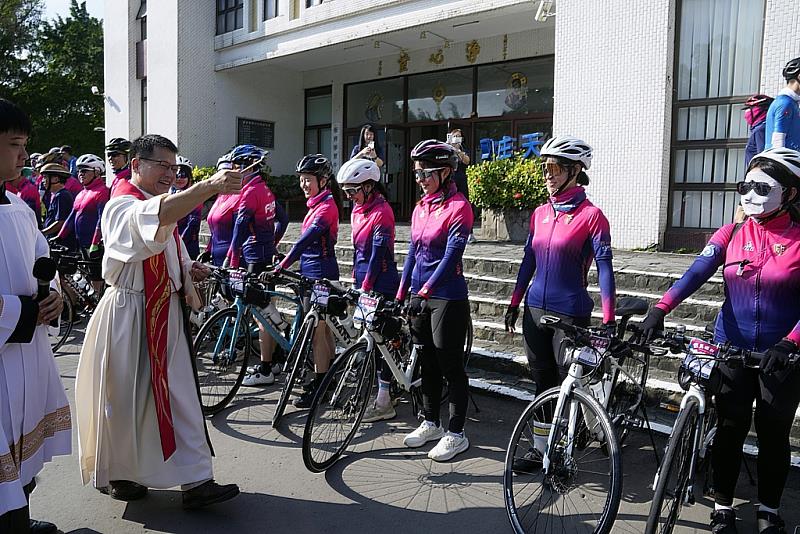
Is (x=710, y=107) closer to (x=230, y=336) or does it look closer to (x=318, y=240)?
(x=318, y=240)

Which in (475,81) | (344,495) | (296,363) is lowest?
(344,495)

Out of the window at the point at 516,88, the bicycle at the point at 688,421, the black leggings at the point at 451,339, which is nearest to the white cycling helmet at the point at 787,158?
the bicycle at the point at 688,421

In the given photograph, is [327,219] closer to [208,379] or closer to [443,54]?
[208,379]

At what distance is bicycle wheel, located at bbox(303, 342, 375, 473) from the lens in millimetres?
4020

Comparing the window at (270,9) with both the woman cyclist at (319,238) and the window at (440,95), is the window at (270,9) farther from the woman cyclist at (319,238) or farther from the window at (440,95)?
the woman cyclist at (319,238)

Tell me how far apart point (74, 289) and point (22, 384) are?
5.94 meters

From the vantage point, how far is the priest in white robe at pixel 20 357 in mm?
2506

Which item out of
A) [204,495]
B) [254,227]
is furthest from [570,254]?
[254,227]

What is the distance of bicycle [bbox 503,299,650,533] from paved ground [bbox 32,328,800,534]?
193 mm

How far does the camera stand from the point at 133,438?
11.2 feet

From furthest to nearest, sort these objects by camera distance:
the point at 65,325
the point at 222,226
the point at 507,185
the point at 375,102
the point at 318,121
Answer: the point at 318,121, the point at 375,102, the point at 507,185, the point at 65,325, the point at 222,226

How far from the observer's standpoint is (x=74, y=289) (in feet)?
26.2

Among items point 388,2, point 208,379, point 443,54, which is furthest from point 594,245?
point 443,54

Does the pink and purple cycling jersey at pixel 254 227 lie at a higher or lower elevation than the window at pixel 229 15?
lower
